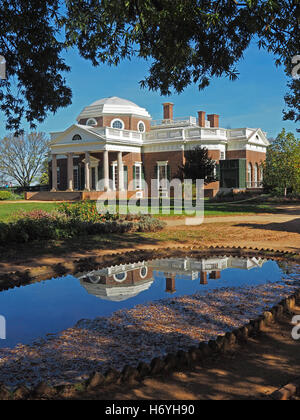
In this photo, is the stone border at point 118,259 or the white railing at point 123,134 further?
the white railing at point 123,134

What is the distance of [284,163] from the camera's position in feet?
90.2

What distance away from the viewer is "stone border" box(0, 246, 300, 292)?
7016 mm

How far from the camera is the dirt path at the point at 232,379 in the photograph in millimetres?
2953

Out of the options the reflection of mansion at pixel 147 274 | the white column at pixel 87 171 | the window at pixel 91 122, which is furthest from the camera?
the window at pixel 91 122

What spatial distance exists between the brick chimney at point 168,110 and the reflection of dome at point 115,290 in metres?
37.4

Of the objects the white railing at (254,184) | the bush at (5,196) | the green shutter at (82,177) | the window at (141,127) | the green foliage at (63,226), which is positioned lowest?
the green foliage at (63,226)

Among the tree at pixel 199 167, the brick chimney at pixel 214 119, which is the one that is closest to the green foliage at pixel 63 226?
the tree at pixel 199 167

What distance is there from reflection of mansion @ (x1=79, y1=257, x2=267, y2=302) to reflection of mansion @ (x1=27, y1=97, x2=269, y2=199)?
25182mm

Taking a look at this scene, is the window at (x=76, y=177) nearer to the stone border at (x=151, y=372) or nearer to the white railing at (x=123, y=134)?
the white railing at (x=123, y=134)

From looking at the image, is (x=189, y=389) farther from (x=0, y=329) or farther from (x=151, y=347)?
(x=0, y=329)

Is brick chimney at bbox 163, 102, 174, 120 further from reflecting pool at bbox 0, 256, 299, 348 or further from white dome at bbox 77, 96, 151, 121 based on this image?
reflecting pool at bbox 0, 256, 299, 348

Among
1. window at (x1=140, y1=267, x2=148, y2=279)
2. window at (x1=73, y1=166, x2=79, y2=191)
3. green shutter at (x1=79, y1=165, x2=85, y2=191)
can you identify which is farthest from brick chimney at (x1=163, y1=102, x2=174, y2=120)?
window at (x1=140, y1=267, x2=148, y2=279)


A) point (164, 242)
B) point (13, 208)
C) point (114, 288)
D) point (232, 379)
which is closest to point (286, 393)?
point (232, 379)

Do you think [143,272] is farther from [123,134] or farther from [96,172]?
[96,172]
